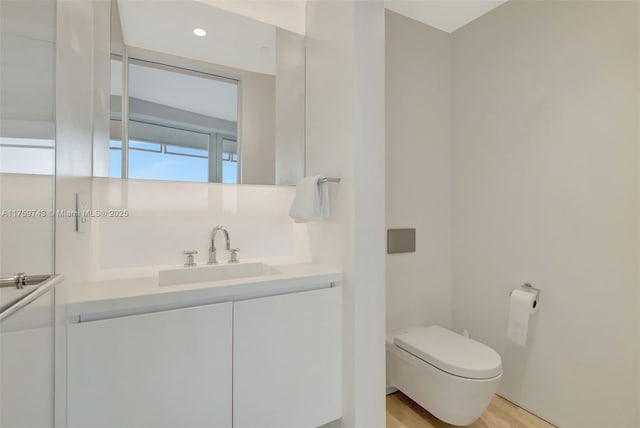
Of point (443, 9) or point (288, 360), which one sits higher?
point (443, 9)

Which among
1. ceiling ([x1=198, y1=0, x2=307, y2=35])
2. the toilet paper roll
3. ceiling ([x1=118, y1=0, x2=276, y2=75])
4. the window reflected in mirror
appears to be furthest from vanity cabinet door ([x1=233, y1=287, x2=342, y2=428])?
ceiling ([x1=198, y1=0, x2=307, y2=35])

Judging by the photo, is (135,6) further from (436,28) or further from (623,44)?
(623,44)

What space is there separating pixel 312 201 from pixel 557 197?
1.30m

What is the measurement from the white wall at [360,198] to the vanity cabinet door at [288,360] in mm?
79

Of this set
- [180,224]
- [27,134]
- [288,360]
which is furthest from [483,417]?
[27,134]

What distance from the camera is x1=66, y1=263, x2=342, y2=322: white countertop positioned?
937 millimetres

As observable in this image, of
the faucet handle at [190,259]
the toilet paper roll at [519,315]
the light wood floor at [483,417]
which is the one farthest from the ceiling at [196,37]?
the light wood floor at [483,417]

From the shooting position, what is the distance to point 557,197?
1573 mm

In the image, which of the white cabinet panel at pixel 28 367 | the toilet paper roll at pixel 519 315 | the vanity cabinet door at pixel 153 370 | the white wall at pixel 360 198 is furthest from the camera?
the toilet paper roll at pixel 519 315

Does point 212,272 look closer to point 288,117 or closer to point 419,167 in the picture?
point 288,117

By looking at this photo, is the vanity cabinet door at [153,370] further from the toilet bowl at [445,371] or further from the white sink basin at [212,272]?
the toilet bowl at [445,371]

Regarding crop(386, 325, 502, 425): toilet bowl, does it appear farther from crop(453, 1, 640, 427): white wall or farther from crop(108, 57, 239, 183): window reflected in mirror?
crop(108, 57, 239, 183): window reflected in mirror

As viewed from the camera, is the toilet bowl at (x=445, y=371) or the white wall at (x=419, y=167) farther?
the white wall at (x=419, y=167)

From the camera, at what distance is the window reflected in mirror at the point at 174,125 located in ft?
4.51
